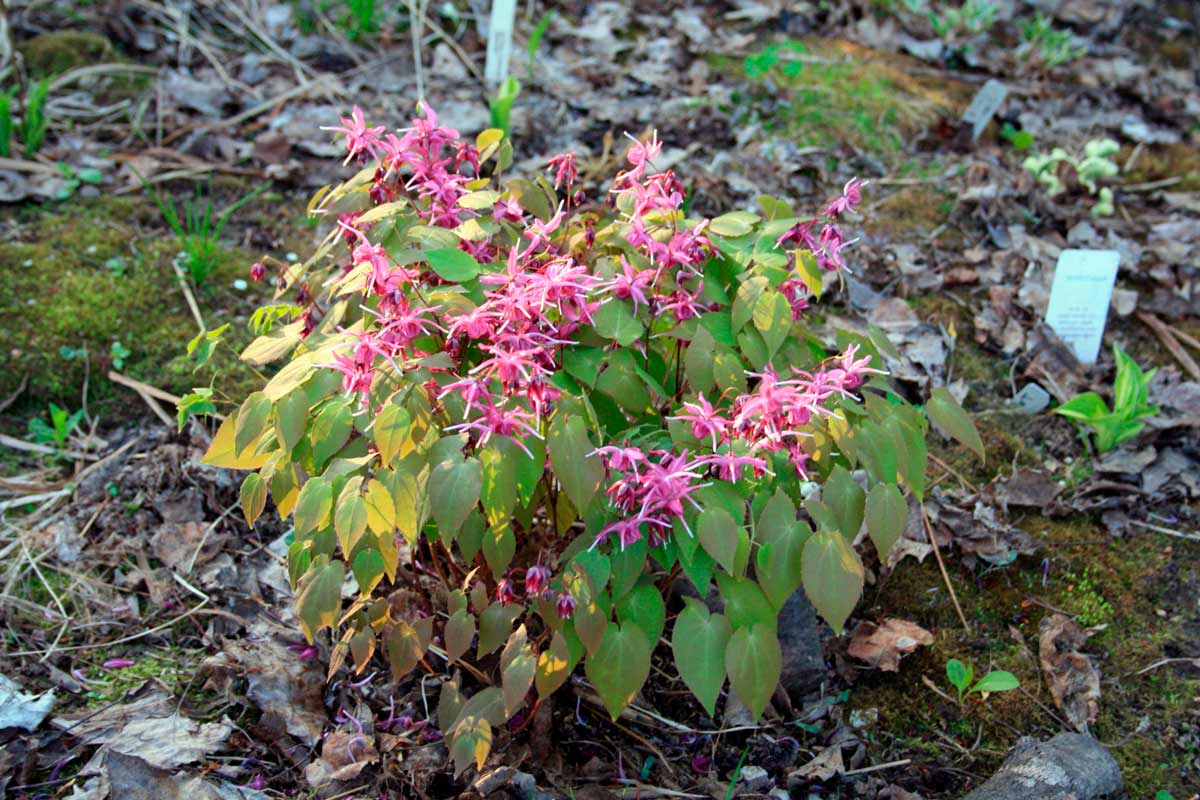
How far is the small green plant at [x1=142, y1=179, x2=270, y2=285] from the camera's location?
8.91ft

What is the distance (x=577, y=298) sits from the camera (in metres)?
1.36

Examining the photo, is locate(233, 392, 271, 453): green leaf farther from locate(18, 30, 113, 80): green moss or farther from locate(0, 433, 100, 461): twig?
locate(18, 30, 113, 80): green moss

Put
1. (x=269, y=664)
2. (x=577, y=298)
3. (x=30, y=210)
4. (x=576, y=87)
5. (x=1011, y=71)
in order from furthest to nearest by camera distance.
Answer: (x=1011, y=71) → (x=576, y=87) → (x=30, y=210) → (x=269, y=664) → (x=577, y=298)

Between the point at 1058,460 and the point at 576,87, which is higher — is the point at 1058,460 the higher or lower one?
the lower one

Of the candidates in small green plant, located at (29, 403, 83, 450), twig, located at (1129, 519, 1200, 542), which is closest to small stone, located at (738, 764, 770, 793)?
twig, located at (1129, 519, 1200, 542)

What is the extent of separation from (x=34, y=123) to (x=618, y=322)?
100.0 inches

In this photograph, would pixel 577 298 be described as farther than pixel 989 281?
No

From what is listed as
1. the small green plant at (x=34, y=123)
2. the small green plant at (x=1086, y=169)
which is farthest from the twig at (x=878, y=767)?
the small green plant at (x=34, y=123)

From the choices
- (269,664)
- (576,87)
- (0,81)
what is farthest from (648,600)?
(0,81)

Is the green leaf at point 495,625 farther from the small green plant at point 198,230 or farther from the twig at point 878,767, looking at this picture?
the small green plant at point 198,230

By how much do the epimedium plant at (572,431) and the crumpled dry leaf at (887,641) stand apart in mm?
548

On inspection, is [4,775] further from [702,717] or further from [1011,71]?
[1011,71]

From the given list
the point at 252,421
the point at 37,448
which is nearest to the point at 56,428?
the point at 37,448

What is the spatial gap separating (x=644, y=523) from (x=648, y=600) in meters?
0.12
